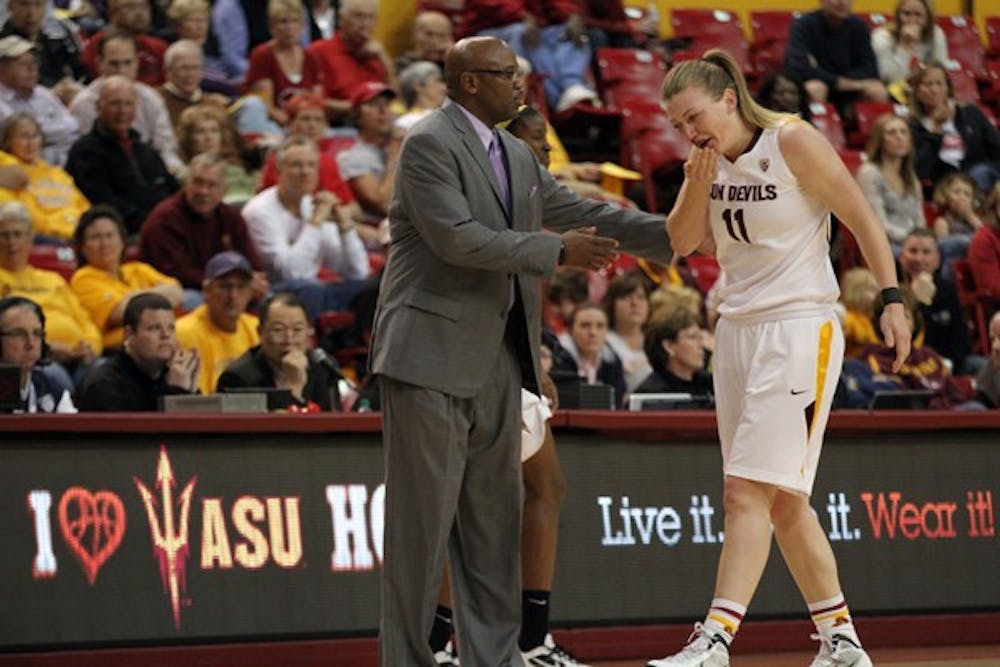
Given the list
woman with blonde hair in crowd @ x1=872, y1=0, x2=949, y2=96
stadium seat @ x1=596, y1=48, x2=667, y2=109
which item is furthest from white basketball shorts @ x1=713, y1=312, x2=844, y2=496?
woman with blonde hair in crowd @ x1=872, y1=0, x2=949, y2=96

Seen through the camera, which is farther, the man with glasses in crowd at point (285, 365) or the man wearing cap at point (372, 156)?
the man wearing cap at point (372, 156)

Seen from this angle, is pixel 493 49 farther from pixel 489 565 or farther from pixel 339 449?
pixel 339 449

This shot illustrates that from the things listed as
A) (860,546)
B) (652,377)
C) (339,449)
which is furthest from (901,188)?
(339,449)

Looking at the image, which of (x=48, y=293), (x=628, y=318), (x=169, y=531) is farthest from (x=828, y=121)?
(x=169, y=531)

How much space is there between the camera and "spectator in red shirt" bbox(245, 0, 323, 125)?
1337 centimetres

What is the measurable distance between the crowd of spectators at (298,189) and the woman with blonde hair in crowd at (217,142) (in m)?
0.02

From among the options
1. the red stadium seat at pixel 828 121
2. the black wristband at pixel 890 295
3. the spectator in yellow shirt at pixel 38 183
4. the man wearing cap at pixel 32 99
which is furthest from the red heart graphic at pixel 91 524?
the red stadium seat at pixel 828 121

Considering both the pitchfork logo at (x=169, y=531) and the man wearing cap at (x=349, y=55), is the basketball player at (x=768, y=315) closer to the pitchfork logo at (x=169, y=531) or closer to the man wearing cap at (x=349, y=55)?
the pitchfork logo at (x=169, y=531)

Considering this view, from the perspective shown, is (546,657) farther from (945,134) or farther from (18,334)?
(945,134)

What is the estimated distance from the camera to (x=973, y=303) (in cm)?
1352

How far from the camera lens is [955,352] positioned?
12898 mm

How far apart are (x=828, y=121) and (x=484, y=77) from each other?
32.0 ft

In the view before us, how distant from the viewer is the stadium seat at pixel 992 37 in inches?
721

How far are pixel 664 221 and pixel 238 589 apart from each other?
7.40 feet
